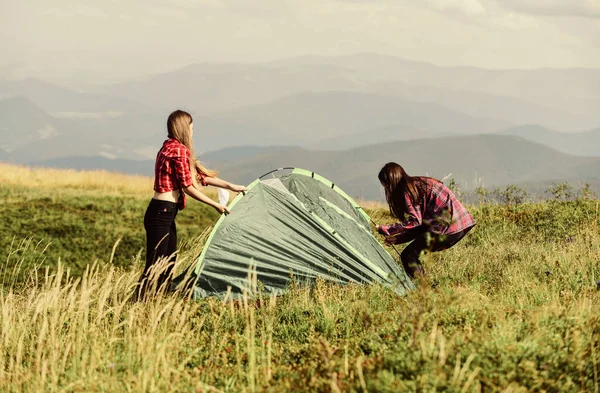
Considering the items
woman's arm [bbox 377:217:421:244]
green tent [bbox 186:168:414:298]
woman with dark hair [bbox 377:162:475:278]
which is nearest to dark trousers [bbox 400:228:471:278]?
woman with dark hair [bbox 377:162:475:278]

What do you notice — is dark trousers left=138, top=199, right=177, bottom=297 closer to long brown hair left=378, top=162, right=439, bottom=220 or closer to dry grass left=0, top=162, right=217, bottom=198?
long brown hair left=378, top=162, right=439, bottom=220

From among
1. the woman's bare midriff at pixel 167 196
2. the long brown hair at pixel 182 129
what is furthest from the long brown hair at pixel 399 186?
the woman's bare midriff at pixel 167 196

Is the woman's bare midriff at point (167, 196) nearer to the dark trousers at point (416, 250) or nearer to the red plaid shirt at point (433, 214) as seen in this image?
the red plaid shirt at point (433, 214)

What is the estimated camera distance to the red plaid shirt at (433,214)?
8.14m

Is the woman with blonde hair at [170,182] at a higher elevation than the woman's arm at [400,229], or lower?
higher

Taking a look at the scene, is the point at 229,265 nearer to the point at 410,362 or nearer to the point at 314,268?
the point at 314,268

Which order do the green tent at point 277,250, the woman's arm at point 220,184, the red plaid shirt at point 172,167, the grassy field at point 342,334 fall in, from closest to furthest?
the grassy field at point 342,334
the red plaid shirt at point 172,167
the woman's arm at point 220,184
the green tent at point 277,250

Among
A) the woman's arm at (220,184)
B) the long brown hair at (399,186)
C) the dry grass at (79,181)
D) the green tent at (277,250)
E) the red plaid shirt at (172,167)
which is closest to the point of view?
the red plaid shirt at (172,167)

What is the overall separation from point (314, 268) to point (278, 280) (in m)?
0.46

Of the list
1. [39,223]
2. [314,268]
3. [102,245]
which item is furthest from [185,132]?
[39,223]

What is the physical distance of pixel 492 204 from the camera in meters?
15.5

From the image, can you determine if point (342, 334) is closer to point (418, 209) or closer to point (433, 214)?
point (418, 209)

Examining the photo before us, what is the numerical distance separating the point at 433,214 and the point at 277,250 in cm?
190

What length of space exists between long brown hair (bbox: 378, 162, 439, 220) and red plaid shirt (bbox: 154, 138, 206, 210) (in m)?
2.14
